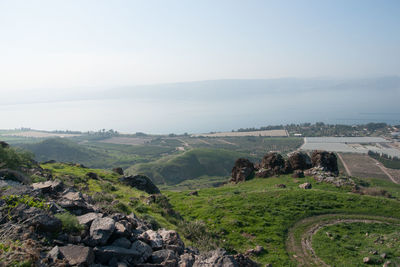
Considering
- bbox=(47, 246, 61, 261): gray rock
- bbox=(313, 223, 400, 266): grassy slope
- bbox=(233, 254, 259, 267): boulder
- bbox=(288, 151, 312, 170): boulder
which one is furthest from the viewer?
bbox=(288, 151, 312, 170): boulder

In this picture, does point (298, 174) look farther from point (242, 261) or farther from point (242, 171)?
point (242, 261)

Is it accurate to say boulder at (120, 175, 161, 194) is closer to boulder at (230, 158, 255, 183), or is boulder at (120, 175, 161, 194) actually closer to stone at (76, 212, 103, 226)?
boulder at (230, 158, 255, 183)

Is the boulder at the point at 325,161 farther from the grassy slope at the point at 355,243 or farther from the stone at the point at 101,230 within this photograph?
the stone at the point at 101,230

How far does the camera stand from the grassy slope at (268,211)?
14091 millimetres

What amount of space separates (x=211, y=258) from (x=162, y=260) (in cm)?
158

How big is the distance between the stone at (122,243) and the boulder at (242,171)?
28853 mm

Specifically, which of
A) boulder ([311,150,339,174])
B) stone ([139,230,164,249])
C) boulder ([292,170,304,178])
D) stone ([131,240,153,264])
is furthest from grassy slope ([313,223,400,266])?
boulder ([311,150,339,174])

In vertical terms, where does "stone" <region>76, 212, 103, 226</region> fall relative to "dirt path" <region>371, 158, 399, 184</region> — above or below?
above

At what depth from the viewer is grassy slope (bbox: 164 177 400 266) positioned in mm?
14091

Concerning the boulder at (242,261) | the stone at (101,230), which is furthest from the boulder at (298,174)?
the stone at (101,230)

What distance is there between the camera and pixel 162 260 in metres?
7.50

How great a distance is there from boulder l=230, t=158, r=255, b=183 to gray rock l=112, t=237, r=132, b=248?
28.9 meters

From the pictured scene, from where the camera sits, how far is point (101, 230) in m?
7.40

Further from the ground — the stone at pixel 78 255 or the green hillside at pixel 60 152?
the stone at pixel 78 255
